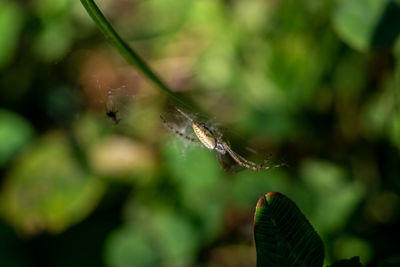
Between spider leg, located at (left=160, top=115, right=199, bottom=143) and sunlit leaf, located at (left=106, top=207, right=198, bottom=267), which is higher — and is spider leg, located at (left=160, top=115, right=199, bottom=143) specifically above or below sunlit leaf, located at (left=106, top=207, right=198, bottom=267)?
above

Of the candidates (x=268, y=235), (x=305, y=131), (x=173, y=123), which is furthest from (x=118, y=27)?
(x=268, y=235)

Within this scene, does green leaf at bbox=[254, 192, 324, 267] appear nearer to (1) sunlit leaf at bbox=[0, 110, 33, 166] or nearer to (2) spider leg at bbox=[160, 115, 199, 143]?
(2) spider leg at bbox=[160, 115, 199, 143]

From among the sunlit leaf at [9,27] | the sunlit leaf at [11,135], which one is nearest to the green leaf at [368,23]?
the sunlit leaf at [11,135]

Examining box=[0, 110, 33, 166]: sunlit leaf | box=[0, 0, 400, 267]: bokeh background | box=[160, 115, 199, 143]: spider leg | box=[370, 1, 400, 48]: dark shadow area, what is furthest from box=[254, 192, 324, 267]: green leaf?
box=[0, 110, 33, 166]: sunlit leaf

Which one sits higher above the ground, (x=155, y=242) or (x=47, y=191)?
(x=155, y=242)

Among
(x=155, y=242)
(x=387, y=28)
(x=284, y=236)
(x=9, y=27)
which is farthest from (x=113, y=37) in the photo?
(x=9, y=27)

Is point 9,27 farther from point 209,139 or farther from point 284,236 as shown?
point 284,236
